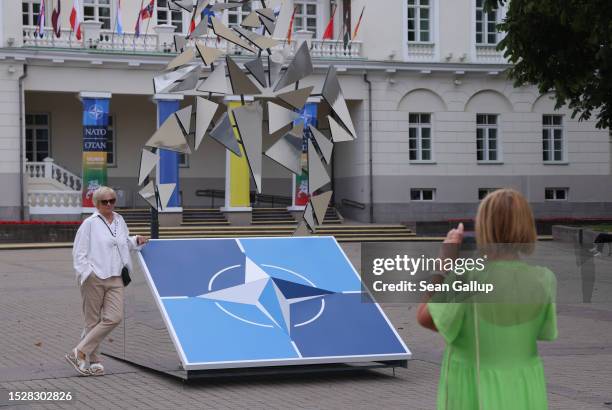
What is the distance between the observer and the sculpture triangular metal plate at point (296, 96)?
48.0 ft

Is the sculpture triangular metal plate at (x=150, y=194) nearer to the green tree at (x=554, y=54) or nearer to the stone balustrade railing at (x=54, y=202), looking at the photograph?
the green tree at (x=554, y=54)

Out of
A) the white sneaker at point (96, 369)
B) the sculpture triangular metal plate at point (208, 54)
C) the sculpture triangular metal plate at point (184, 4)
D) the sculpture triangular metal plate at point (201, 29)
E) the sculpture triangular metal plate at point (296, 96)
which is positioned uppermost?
the sculpture triangular metal plate at point (184, 4)

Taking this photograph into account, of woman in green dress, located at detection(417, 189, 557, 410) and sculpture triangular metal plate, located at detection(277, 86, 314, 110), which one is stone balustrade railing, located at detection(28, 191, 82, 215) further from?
woman in green dress, located at detection(417, 189, 557, 410)

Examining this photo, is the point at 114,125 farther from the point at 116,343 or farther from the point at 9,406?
the point at 9,406

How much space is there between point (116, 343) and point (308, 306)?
254 cm

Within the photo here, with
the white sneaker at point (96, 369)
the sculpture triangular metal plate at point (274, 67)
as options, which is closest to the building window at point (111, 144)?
the sculpture triangular metal plate at point (274, 67)

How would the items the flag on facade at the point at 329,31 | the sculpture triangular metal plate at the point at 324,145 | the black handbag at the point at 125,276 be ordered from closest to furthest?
the black handbag at the point at 125,276
the sculpture triangular metal plate at the point at 324,145
the flag on facade at the point at 329,31

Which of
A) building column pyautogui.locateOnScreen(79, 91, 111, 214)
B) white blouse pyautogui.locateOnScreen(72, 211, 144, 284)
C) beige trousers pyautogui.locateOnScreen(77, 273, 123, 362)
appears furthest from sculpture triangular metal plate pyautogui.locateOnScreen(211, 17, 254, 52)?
building column pyautogui.locateOnScreen(79, 91, 111, 214)

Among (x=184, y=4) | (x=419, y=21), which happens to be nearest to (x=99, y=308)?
(x=184, y=4)

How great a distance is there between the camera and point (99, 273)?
34.6 feet

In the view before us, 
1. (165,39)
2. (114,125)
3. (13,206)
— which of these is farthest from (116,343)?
(114,125)

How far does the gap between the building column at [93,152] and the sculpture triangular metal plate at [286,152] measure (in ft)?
72.6

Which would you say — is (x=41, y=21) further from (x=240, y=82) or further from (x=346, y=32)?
(x=240, y=82)

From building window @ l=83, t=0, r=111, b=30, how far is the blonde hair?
36.4m
